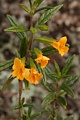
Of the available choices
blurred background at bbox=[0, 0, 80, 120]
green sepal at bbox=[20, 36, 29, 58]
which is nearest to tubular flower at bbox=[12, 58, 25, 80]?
green sepal at bbox=[20, 36, 29, 58]

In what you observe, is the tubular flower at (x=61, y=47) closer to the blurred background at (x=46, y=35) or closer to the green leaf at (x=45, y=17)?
the green leaf at (x=45, y=17)

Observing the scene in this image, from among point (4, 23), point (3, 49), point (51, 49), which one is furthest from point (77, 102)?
point (51, 49)

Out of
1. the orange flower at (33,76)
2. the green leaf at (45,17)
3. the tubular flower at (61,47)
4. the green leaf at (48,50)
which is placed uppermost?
the green leaf at (45,17)

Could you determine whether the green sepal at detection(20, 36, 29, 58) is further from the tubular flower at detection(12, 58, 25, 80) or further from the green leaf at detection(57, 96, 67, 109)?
the green leaf at detection(57, 96, 67, 109)

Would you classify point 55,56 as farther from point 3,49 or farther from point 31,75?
point 31,75

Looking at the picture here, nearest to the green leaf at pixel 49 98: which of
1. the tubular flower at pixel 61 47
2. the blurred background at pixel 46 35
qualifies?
the tubular flower at pixel 61 47

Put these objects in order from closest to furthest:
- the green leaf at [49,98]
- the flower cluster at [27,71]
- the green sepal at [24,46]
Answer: the flower cluster at [27,71]
the green sepal at [24,46]
the green leaf at [49,98]

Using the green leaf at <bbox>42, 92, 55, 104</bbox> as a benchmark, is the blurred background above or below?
above

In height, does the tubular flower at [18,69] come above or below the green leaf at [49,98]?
above

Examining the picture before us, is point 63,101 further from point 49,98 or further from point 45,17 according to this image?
point 45,17
